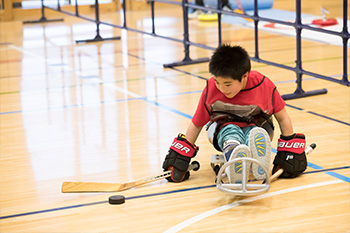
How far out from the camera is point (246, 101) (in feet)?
9.45

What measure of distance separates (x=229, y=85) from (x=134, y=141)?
39.2 inches

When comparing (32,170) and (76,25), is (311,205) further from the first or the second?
(76,25)

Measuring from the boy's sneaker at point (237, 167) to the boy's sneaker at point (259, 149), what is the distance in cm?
6

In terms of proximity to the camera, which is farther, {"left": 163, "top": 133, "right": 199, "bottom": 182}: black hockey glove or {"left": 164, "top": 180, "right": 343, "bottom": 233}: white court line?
{"left": 163, "top": 133, "right": 199, "bottom": 182}: black hockey glove

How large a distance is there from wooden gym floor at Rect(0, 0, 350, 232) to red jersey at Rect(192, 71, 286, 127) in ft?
1.03

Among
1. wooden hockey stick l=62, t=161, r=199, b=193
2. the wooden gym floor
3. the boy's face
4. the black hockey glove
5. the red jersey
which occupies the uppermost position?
the boy's face

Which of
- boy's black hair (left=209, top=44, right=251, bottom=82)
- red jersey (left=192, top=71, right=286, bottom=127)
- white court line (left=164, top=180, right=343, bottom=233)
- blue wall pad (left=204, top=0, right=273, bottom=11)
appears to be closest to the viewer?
white court line (left=164, top=180, right=343, bottom=233)

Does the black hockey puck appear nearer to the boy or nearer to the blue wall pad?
the boy

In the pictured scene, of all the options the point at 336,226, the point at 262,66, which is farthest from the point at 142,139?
the point at 262,66

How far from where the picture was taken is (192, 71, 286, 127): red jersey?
288cm

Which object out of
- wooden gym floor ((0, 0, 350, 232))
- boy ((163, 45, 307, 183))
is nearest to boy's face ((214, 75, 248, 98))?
boy ((163, 45, 307, 183))

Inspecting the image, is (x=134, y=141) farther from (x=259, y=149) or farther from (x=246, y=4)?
(x=246, y=4)

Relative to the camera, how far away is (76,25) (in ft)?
29.8

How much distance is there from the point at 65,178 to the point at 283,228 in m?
1.11
